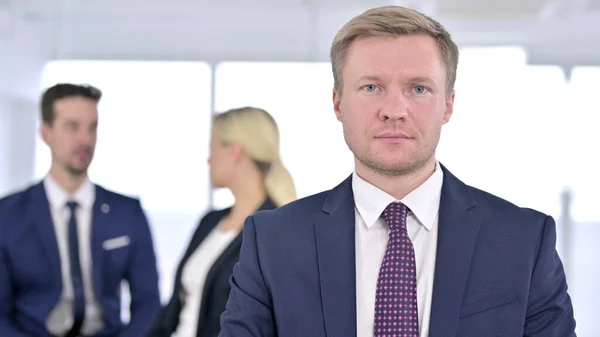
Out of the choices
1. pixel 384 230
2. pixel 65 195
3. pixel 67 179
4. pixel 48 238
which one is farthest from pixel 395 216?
pixel 67 179

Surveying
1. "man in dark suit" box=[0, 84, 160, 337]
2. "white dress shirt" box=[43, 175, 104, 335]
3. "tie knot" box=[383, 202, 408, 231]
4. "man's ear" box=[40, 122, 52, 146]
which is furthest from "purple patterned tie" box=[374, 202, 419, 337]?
"man's ear" box=[40, 122, 52, 146]

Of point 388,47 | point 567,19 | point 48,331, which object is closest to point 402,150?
point 388,47

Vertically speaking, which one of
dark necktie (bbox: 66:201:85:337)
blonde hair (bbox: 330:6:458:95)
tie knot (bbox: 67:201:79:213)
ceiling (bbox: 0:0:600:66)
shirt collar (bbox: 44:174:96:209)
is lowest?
dark necktie (bbox: 66:201:85:337)

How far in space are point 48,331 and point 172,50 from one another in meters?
1.81

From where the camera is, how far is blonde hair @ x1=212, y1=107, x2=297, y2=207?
3631mm

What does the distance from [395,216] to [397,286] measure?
0.43ft

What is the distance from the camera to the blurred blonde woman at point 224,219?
132 inches

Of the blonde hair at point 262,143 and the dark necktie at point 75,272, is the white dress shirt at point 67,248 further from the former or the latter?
the blonde hair at point 262,143

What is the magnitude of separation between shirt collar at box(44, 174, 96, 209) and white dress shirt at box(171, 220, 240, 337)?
3.10ft

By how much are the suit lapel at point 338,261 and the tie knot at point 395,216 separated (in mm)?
62

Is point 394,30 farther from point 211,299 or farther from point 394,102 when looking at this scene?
point 211,299

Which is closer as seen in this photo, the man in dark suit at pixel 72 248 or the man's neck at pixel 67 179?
the man in dark suit at pixel 72 248

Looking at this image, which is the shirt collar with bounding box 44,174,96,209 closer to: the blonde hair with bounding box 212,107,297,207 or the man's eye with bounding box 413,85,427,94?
the blonde hair with bounding box 212,107,297,207

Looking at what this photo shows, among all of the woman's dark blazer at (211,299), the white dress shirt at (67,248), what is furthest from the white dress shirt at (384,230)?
the white dress shirt at (67,248)
